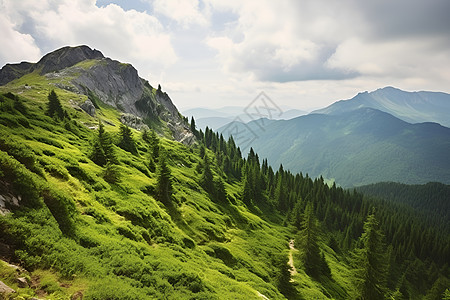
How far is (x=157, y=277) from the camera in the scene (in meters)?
17.4

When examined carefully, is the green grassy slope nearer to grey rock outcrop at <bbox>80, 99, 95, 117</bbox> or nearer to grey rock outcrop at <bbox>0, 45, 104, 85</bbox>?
grey rock outcrop at <bbox>80, 99, 95, 117</bbox>

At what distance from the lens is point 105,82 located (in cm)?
14612

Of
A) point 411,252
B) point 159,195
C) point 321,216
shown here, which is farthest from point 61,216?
point 411,252

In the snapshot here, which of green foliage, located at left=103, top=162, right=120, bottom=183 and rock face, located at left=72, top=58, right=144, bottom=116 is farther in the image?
rock face, located at left=72, top=58, right=144, bottom=116

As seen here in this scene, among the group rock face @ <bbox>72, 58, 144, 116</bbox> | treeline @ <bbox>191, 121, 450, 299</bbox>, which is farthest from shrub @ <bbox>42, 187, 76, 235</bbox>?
rock face @ <bbox>72, 58, 144, 116</bbox>

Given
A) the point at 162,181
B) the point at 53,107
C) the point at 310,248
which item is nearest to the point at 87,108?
the point at 53,107

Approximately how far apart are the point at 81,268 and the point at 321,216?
124m

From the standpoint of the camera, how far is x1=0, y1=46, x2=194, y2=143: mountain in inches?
4943

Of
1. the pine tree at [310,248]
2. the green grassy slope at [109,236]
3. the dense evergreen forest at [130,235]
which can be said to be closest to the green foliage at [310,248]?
the pine tree at [310,248]

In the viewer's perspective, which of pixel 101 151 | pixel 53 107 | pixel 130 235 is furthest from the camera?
pixel 53 107

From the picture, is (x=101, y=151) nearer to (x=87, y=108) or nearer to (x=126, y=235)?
(x=126, y=235)

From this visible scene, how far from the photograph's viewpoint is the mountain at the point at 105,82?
12556cm

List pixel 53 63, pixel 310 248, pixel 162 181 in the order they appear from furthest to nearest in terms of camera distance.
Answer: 1. pixel 53 63
2. pixel 310 248
3. pixel 162 181

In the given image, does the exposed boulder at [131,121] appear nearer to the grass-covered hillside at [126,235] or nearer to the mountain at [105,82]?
the mountain at [105,82]
